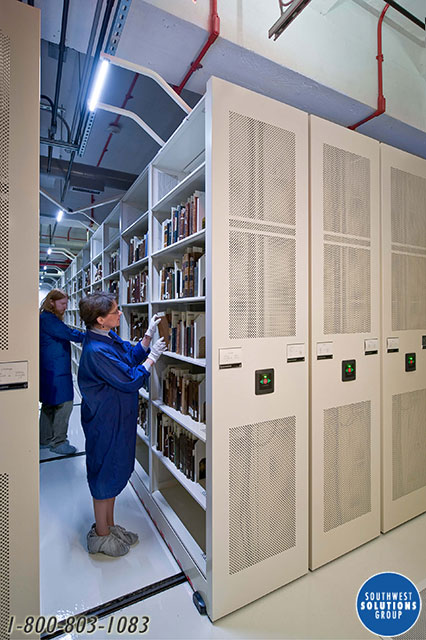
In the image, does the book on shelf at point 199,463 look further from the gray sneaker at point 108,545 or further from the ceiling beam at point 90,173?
the ceiling beam at point 90,173

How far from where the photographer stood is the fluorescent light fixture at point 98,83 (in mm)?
1820

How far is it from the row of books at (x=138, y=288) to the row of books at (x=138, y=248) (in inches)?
7.4

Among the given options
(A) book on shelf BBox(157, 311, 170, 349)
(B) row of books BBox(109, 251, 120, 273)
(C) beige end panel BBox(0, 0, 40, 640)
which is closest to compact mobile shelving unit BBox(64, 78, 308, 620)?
(A) book on shelf BBox(157, 311, 170, 349)

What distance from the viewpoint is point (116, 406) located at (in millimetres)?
1984

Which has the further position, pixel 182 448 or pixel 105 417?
pixel 182 448

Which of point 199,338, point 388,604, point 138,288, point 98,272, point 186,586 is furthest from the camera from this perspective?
point 98,272

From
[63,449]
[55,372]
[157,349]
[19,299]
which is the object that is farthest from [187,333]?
[63,449]

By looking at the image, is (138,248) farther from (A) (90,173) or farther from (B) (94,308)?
Result: (A) (90,173)

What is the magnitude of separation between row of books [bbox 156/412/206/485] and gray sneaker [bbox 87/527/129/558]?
557mm

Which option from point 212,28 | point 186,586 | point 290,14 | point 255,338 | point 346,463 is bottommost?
point 186,586

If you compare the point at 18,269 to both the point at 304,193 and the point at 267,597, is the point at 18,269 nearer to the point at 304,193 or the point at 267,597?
the point at 304,193

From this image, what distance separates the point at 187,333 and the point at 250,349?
1.85 ft

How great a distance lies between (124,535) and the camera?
206 cm

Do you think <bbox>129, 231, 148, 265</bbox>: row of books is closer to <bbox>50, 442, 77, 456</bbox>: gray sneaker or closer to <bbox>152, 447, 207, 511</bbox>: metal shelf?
<bbox>152, 447, 207, 511</bbox>: metal shelf
